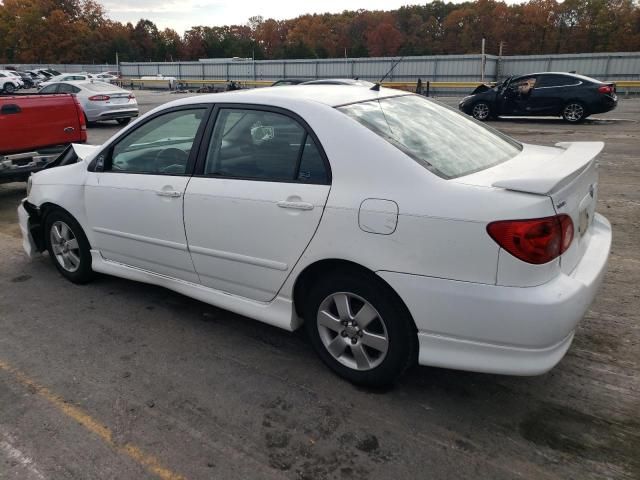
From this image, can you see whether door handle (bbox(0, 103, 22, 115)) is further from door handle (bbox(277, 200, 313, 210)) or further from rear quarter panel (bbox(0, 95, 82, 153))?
door handle (bbox(277, 200, 313, 210))

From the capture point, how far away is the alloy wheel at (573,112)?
47.9 ft

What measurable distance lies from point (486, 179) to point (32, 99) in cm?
684

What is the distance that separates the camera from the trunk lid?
2363 mm

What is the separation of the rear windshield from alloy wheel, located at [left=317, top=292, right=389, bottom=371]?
0.83m

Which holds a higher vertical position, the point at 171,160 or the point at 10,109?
the point at 10,109

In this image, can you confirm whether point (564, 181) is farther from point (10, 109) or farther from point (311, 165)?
point (10, 109)

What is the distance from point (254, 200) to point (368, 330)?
39.1 inches

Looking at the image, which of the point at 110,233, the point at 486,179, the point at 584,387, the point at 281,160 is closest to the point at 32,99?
the point at 110,233

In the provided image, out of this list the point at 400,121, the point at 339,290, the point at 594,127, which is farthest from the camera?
the point at 594,127

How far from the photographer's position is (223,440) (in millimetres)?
2574

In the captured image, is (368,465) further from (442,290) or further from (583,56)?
(583,56)

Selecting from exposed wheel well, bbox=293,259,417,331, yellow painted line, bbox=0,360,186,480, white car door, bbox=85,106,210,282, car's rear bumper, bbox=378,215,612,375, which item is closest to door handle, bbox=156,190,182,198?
white car door, bbox=85,106,210,282

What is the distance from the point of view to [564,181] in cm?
246

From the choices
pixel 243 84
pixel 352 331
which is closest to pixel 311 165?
pixel 352 331
